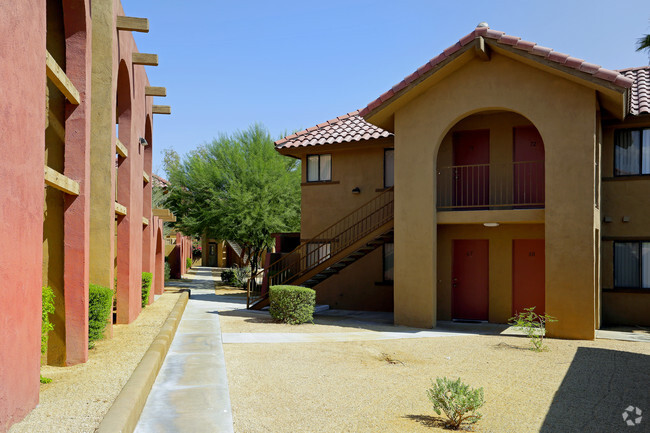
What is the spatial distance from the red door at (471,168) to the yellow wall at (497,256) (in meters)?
0.86

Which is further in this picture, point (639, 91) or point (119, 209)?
point (639, 91)

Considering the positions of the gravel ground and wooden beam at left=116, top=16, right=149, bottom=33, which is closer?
the gravel ground

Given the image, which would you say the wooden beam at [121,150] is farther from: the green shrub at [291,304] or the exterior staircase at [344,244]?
the exterior staircase at [344,244]

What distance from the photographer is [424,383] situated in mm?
8766

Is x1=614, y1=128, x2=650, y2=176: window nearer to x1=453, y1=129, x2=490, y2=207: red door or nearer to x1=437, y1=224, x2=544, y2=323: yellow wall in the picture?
x1=437, y1=224, x2=544, y2=323: yellow wall

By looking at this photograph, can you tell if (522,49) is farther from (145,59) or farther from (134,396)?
(134,396)

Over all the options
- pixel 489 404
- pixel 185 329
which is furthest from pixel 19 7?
pixel 185 329

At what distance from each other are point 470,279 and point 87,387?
469 inches

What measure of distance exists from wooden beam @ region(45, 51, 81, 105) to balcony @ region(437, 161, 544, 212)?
9869mm

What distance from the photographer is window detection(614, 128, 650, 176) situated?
1590 cm

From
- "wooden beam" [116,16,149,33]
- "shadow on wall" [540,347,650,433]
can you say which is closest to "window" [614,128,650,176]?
"shadow on wall" [540,347,650,433]

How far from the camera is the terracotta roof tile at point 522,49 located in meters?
12.8

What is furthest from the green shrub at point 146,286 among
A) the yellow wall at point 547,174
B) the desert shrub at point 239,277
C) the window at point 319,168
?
the desert shrub at point 239,277

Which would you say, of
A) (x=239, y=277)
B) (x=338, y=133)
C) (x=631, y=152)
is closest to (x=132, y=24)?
(x=338, y=133)
